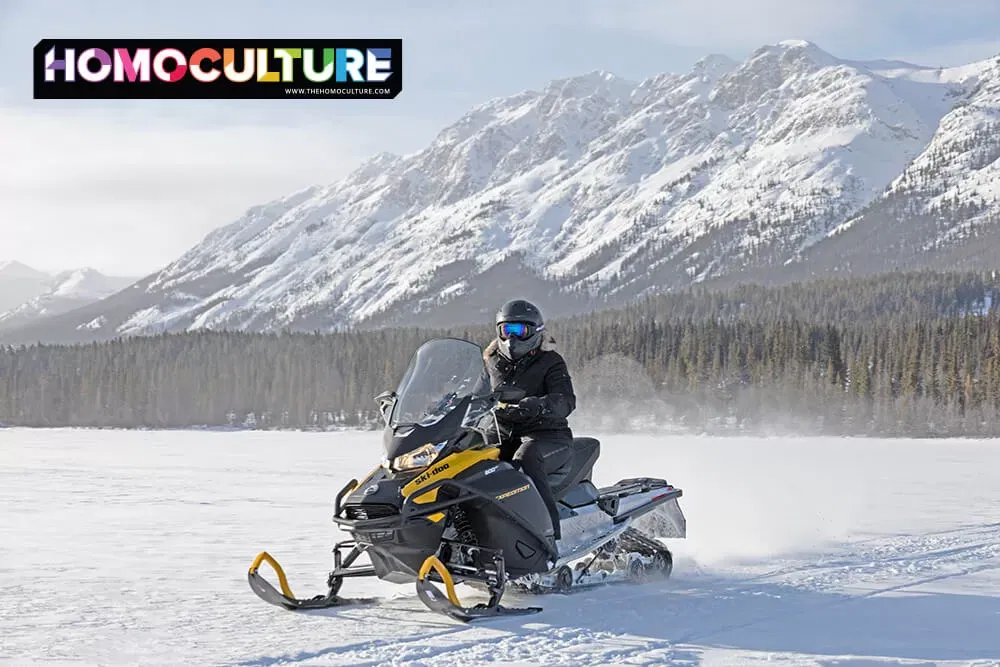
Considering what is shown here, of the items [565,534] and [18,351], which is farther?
[18,351]

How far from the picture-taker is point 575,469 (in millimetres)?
9734

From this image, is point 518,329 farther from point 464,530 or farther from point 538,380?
point 464,530


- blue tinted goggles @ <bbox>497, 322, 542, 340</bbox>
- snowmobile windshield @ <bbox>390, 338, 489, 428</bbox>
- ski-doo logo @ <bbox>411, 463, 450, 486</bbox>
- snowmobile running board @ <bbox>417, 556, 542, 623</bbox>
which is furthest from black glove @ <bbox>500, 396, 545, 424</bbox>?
snowmobile running board @ <bbox>417, 556, 542, 623</bbox>

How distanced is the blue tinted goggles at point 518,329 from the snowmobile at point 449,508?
510 millimetres

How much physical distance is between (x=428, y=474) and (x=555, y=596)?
5.82 feet

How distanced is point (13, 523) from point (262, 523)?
11.7 ft

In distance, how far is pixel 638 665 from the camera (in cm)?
685

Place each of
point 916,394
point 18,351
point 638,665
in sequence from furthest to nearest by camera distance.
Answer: point 18,351 < point 916,394 < point 638,665

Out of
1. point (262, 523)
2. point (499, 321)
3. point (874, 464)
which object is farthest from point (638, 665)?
point (874, 464)

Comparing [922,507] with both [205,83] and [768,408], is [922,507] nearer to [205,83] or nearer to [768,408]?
[205,83]

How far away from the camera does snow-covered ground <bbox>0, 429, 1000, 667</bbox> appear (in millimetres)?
7250

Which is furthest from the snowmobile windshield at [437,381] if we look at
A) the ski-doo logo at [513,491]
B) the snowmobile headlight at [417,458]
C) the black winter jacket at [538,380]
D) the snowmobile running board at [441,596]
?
the snowmobile running board at [441,596]

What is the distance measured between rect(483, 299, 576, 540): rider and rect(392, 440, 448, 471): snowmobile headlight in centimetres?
103

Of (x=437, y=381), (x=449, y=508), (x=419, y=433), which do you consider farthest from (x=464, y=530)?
(x=437, y=381)
